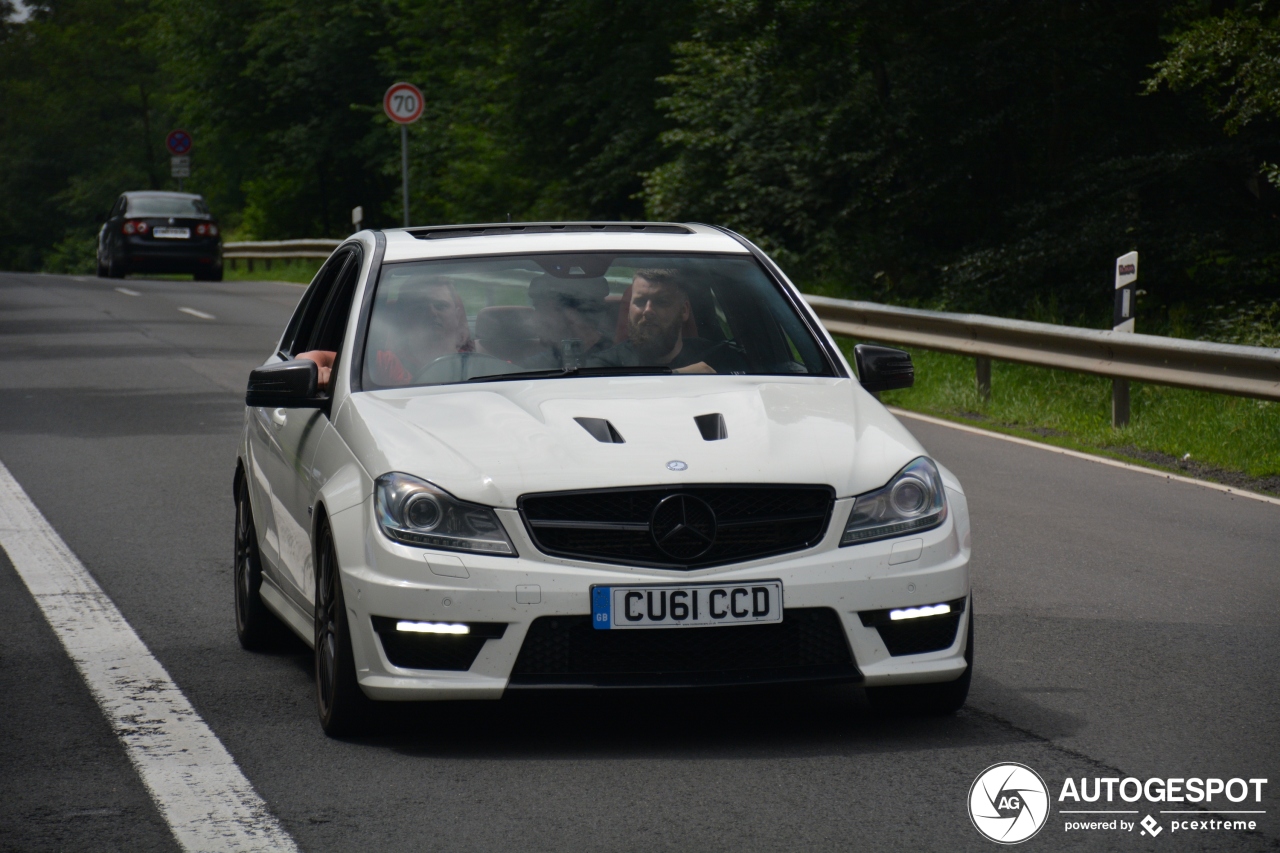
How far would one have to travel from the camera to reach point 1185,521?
9.77m

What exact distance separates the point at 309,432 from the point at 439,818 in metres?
1.94

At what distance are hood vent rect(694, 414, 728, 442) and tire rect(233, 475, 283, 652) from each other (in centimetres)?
207

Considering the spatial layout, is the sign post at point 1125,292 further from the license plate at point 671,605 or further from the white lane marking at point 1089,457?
the license plate at point 671,605

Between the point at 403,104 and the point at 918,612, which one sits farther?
the point at 403,104

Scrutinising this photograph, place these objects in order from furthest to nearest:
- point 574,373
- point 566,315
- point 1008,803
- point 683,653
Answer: point 566,315, point 574,373, point 683,653, point 1008,803

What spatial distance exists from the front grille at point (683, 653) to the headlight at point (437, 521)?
26 centimetres

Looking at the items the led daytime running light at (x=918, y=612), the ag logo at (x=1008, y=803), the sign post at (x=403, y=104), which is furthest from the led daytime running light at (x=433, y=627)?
the sign post at (x=403, y=104)

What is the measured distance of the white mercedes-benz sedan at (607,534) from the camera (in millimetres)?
5180

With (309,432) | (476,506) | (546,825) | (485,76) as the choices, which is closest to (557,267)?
(309,432)

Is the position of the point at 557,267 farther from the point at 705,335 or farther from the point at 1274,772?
the point at 1274,772

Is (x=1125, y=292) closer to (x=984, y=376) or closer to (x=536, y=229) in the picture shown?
(x=984, y=376)

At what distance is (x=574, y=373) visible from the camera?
6.17 meters

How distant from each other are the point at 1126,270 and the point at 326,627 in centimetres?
978

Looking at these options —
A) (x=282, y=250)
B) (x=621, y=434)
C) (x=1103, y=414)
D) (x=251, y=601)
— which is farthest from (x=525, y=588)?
(x=282, y=250)
